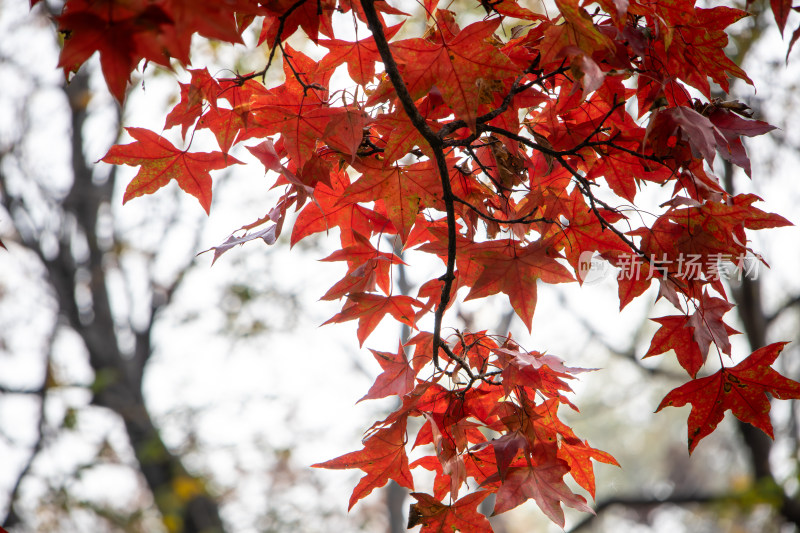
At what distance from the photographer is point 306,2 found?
773 mm

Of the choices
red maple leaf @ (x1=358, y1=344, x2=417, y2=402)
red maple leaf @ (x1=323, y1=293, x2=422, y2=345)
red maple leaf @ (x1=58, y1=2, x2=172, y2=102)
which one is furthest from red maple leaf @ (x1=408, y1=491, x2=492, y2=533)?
red maple leaf @ (x1=58, y1=2, x2=172, y2=102)

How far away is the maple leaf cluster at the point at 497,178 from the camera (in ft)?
2.49

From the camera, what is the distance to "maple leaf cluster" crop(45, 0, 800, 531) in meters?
0.76

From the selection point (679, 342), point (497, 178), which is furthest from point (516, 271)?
point (679, 342)

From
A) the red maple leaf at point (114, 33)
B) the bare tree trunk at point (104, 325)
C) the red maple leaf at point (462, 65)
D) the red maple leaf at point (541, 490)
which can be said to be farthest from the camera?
the bare tree trunk at point (104, 325)

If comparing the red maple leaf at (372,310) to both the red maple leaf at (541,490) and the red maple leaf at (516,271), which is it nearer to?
the red maple leaf at (516,271)

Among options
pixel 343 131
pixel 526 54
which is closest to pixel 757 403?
pixel 526 54

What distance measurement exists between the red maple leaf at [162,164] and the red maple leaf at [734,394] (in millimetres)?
790

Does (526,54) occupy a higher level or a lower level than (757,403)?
A: higher

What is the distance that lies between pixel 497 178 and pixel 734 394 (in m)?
0.50

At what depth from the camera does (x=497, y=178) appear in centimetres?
96

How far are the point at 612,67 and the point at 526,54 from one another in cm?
A: 12

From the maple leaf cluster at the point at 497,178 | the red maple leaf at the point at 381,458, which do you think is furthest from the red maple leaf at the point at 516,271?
the red maple leaf at the point at 381,458

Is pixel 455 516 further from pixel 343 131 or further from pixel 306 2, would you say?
pixel 306 2
